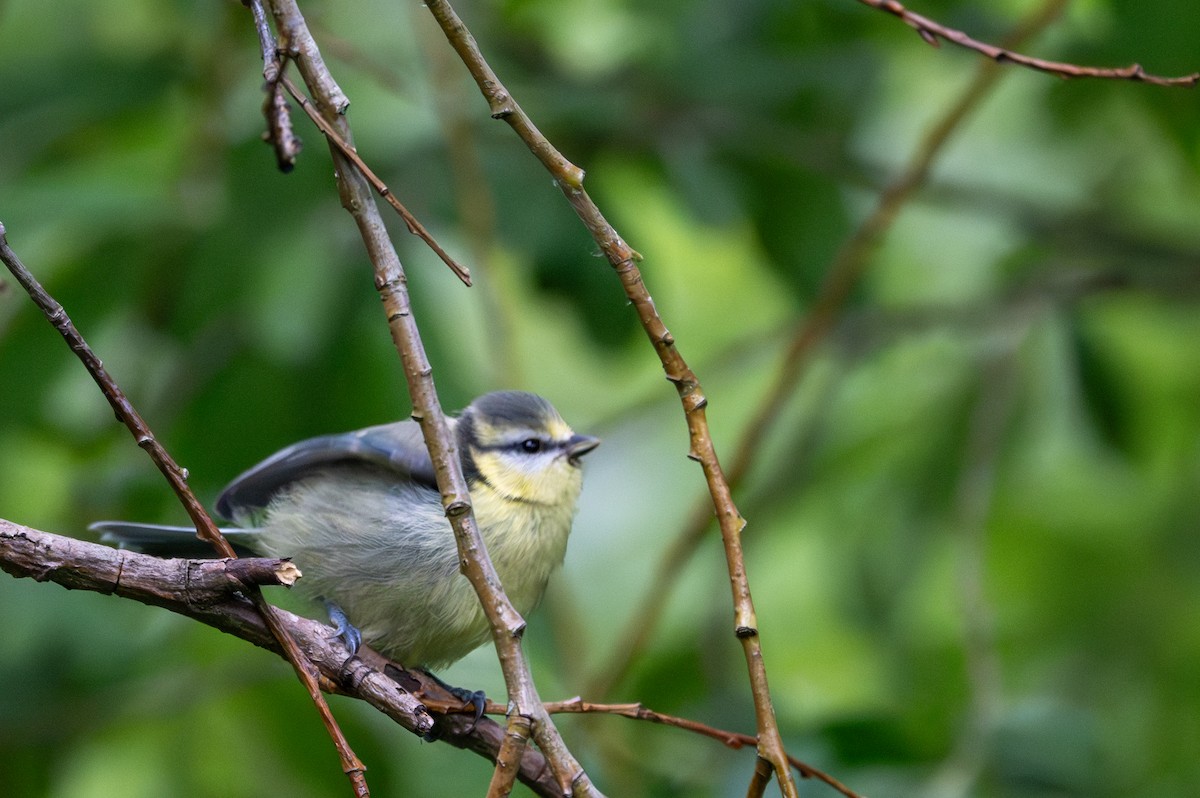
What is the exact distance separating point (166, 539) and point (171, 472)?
57.3 inches

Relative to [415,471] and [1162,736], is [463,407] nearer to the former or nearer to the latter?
[415,471]

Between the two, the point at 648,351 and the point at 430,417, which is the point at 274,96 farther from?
the point at 648,351

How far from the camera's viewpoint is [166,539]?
10.00 ft

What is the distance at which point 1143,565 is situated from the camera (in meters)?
4.45

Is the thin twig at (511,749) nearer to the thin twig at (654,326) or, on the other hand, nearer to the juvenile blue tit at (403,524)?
the thin twig at (654,326)

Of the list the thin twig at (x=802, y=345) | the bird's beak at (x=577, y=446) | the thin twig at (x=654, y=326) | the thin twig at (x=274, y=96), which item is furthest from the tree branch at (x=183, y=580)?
the thin twig at (x=802, y=345)

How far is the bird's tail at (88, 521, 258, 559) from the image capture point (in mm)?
3002

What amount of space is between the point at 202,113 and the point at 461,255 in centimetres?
90

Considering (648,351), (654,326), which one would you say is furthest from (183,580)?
(648,351)

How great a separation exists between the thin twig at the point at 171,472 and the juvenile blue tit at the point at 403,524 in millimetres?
725

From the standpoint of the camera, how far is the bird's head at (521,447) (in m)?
3.13

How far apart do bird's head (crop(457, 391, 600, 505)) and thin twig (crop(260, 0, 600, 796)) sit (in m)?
1.42

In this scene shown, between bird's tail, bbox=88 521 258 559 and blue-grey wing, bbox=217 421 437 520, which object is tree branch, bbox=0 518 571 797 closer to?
blue-grey wing, bbox=217 421 437 520

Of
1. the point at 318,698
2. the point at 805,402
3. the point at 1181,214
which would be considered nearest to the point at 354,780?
the point at 318,698
